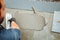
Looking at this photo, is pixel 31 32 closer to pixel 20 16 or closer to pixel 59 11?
pixel 20 16

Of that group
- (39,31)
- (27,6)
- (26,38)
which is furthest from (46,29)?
(27,6)

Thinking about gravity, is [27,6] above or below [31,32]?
above

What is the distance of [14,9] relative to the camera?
155 centimetres

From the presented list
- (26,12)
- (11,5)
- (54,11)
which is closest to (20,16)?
(26,12)

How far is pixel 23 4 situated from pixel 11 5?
131mm

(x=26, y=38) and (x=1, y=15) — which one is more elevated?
(x=1, y=15)

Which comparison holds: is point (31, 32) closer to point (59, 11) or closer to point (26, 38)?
point (26, 38)

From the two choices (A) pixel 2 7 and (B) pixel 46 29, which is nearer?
(A) pixel 2 7

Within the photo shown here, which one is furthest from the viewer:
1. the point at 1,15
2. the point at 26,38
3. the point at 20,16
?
the point at 20,16

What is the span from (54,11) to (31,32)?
35 cm

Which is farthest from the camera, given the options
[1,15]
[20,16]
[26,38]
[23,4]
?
[23,4]

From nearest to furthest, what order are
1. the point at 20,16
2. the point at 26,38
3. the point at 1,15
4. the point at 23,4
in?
1. the point at 1,15
2. the point at 26,38
3. the point at 20,16
4. the point at 23,4

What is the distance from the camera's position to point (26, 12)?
1497 mm

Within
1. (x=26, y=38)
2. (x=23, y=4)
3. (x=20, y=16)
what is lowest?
(x=26, y=38)
